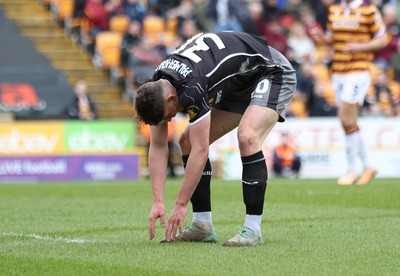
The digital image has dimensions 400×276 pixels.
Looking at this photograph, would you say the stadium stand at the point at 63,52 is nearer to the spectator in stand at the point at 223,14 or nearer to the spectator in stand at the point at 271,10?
the spectator in stand at the point at 223,14

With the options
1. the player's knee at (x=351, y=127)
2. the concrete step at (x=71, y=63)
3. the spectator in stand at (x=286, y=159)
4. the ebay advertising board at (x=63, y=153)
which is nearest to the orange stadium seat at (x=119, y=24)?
the concrete step at (x=71, y=63)

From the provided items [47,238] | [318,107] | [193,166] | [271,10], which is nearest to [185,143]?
[193,166]

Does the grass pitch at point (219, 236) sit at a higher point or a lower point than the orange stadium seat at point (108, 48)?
higher

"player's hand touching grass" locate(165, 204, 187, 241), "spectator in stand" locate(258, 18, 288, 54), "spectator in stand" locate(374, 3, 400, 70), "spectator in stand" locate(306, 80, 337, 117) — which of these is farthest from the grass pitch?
"spectator in stand" locate(374, 3, 400, 70)

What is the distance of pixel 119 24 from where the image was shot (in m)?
23.5

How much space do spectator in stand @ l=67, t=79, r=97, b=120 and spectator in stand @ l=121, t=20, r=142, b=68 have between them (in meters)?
2.42

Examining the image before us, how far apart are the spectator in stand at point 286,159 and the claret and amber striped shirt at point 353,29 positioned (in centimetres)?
581

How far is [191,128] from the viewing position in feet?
21.7

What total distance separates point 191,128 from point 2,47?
17281 mm

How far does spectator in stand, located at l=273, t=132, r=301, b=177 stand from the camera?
19.3m

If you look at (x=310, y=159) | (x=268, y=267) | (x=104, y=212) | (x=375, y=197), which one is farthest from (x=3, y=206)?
(x=310, y=159)

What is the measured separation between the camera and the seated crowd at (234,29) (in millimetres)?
22178

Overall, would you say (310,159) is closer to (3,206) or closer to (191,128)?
(3,206)

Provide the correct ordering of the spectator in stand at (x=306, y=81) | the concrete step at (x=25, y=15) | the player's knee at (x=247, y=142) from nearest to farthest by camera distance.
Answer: the player's knee at (x=247, y=142), the spectator in stand at (x=306, y=81), the concrete step at (x=25, y=15)
